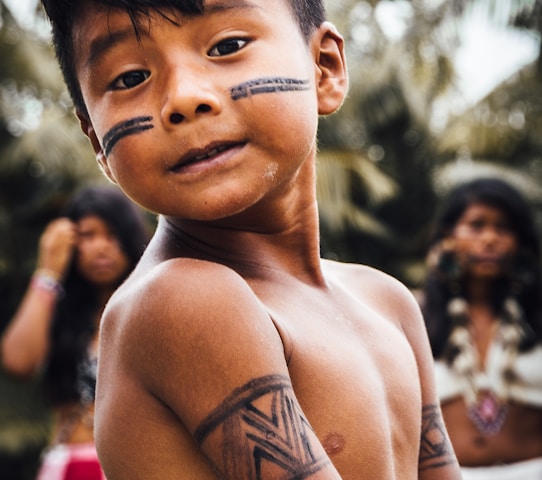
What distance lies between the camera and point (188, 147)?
1.16 metres

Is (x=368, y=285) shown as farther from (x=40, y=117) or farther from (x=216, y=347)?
(x=40, y=117)

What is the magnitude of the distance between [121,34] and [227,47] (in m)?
0.15

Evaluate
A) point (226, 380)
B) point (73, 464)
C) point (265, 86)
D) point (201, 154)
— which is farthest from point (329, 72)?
point (73, 464)

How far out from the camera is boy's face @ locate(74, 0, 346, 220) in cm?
116

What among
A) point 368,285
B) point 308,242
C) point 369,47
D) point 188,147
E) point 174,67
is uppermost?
point 174,67

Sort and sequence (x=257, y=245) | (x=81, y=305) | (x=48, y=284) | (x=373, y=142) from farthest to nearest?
(x=373, y=142) < (x=48, y=284) < (x=81, y=305) < (x=257, y=245)

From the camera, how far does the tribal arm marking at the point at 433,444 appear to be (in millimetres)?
1537

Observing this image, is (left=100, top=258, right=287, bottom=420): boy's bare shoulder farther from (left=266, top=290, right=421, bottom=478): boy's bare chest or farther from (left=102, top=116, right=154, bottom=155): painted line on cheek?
(left=102, top=116, right=154, bottom=155): painted line on cheek

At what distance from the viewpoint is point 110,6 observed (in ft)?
3.93

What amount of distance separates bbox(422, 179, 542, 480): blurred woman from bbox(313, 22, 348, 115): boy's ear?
2631 millimetres

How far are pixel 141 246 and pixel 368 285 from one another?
6.94ft

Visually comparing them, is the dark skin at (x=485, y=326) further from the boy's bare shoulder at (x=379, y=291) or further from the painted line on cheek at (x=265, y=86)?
the painted line on cheek at (x=265, y=86)

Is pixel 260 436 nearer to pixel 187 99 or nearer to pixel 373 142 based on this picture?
pixel 187 99

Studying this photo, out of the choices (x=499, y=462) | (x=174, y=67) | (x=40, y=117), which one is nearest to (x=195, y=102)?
(x=174, y=67)
